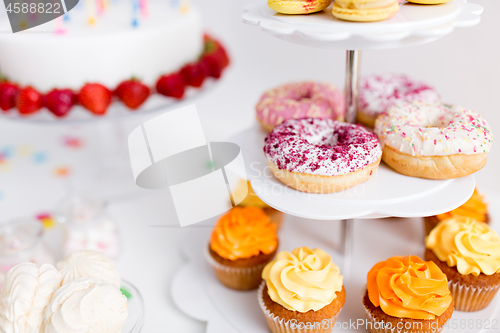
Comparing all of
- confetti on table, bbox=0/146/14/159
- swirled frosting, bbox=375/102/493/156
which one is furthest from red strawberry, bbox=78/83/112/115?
confetti on table, bbox=0/146/14/159

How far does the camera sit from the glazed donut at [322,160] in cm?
140

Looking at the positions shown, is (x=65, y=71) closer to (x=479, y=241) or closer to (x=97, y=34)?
(x=97, y=34)

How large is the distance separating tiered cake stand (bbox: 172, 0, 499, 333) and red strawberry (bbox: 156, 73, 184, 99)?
1.46ft

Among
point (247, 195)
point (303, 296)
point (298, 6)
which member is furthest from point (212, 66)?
point (303, 296)

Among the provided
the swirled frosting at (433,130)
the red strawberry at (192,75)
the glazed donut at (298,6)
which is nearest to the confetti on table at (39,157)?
the red strawberry at (192,75)

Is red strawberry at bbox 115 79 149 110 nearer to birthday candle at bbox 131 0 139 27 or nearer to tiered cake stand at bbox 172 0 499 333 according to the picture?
birthday candle at bbox 131 0 139 27

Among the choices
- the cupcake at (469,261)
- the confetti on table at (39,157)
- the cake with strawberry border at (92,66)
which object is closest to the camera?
the cupcake at (469,261)

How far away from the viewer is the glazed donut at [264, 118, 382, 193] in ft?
4.58

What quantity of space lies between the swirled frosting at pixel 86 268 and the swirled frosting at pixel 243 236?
1.49 feet

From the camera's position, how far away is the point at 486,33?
2211 mm

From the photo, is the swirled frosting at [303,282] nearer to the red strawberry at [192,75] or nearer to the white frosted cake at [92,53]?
the red strawberry at [192,75]

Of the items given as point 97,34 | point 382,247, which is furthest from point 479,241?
point 97,34

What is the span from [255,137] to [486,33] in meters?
1.33

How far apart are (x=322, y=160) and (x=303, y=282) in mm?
417
